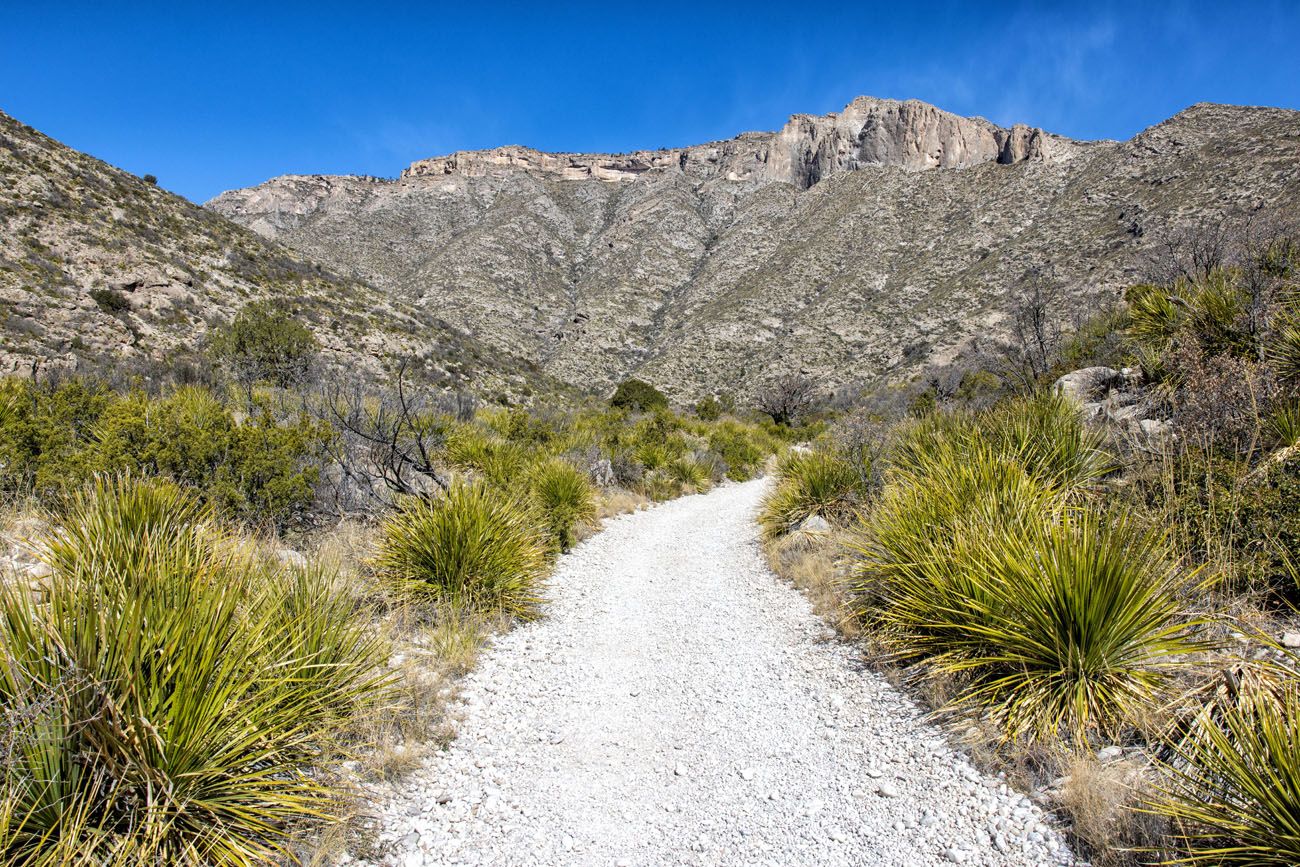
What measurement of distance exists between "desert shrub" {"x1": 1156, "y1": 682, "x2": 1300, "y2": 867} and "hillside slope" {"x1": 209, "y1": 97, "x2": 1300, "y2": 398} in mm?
27210

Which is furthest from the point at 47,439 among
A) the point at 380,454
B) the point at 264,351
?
the point at 264,351

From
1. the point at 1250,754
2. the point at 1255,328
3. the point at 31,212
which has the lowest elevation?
the point at 1250,754

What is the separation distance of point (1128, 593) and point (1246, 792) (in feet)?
4.20

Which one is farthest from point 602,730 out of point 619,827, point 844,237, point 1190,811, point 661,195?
point 661,195

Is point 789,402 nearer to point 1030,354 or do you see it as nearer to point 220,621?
point 1030,354

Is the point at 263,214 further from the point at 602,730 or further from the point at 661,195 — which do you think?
the point at 602,730

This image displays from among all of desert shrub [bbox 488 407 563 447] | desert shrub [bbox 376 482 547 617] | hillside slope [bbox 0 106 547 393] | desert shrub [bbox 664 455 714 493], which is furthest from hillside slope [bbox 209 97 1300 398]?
desert shrub [bbox 376 482 547 617]

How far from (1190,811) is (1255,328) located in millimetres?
6200

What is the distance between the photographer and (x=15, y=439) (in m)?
5.84

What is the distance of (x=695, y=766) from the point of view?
11.3 ft

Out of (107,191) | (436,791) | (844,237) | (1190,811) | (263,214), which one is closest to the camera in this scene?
(1190,811)

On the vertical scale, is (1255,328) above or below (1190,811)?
above

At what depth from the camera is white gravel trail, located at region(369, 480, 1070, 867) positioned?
2.76 metres

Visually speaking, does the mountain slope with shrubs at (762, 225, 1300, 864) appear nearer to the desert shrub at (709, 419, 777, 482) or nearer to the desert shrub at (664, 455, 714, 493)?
the desert shrub at (664, 455, 714, 493)
